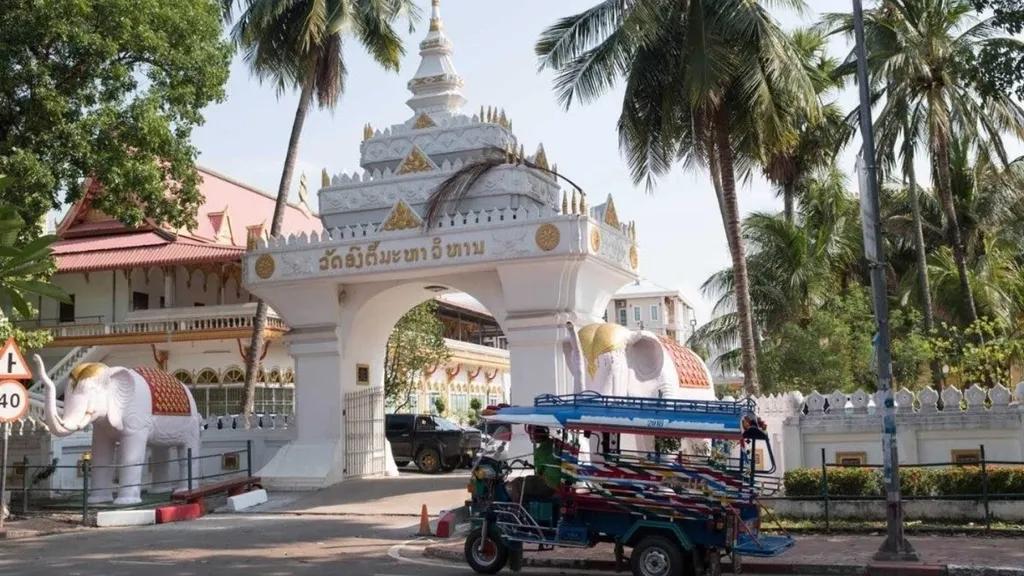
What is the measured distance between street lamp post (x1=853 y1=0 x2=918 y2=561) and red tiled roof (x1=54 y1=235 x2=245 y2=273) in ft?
75.2

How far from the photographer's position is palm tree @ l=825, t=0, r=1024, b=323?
21.5 m

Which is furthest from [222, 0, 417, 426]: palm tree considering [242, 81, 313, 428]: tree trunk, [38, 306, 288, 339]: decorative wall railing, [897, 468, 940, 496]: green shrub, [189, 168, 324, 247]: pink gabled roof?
[897, 468, 940, 496]: green shrub

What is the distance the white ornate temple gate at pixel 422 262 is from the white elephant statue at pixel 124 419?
2.04 meters

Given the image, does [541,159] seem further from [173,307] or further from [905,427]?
[173,307]

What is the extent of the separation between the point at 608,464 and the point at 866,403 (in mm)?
8176

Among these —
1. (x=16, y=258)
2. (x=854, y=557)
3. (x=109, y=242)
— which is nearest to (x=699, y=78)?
(x=854, y=557)

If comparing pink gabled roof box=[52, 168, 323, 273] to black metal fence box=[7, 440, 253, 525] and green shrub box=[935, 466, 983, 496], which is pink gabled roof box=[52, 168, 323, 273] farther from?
green shrub box=[935, 466, 983, 496]

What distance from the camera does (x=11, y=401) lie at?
48.9 feet

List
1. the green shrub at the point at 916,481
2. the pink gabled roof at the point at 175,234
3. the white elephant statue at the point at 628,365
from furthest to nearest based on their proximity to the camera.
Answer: the pink gabled roof at the point at 175,234, the white elephant statue at the point at 628,365, the green shrub at the point at 916,481

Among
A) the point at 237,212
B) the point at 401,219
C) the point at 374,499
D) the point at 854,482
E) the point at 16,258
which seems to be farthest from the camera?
the point at 237,212

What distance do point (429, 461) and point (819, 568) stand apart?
1688 cm

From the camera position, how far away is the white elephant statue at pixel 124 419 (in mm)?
17906

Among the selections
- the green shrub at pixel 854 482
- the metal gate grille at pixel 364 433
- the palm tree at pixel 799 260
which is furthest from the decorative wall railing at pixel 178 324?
the green shrub at pixel 854 482

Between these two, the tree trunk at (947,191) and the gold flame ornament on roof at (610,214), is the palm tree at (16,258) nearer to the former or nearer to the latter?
the gold flame ornament on roof at (610,214)
